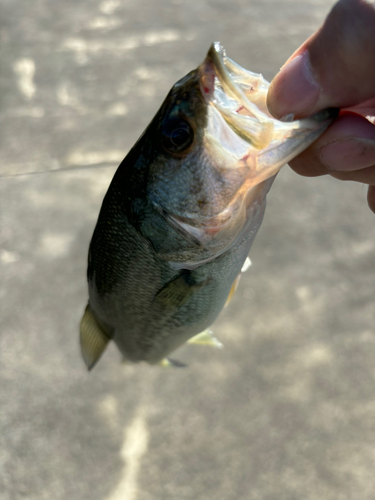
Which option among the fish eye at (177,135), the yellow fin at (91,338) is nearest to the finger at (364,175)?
the fish eye at (177,135)

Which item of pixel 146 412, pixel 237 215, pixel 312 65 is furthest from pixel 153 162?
pixel 146 412

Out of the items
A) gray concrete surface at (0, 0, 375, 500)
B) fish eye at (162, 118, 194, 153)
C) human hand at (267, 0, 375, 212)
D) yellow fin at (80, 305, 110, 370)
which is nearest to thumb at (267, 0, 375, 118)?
human hand at (267, 0, 375, 212)

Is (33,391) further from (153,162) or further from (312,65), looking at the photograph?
(312,65)

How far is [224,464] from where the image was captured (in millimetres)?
1657

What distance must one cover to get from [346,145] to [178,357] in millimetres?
1334

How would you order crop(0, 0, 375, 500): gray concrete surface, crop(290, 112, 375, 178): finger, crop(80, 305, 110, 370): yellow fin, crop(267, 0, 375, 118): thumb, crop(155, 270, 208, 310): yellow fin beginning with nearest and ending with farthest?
crop(267, 0, 375, 118): thumb → crop(290, 112, 375, 178): finger → crop(155, 270, 208, 310): yellow fin → crop(80, 305, 110, 370): yellow fin → crop(0, 0, 375, 500): gray concrete surface

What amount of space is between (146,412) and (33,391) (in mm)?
515

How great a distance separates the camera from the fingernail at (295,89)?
0.83 meters

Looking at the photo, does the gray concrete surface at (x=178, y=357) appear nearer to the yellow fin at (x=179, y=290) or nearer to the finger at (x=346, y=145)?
the yellow fin at (x=179, y=290)

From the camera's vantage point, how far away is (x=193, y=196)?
2.81 ft

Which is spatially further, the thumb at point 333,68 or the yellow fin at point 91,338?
the yellow fin at point 91,338

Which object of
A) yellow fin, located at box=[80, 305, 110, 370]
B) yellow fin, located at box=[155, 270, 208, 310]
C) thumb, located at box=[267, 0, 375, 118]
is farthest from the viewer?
yellow fin, located at box=[80, 305, 110, 370]

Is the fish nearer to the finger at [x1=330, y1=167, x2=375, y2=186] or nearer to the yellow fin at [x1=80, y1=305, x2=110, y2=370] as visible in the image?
the yellow fin at [x1=80, y1=305, x2=110, y2=370]

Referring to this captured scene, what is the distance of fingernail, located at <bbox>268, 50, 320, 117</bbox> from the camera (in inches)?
32.5
